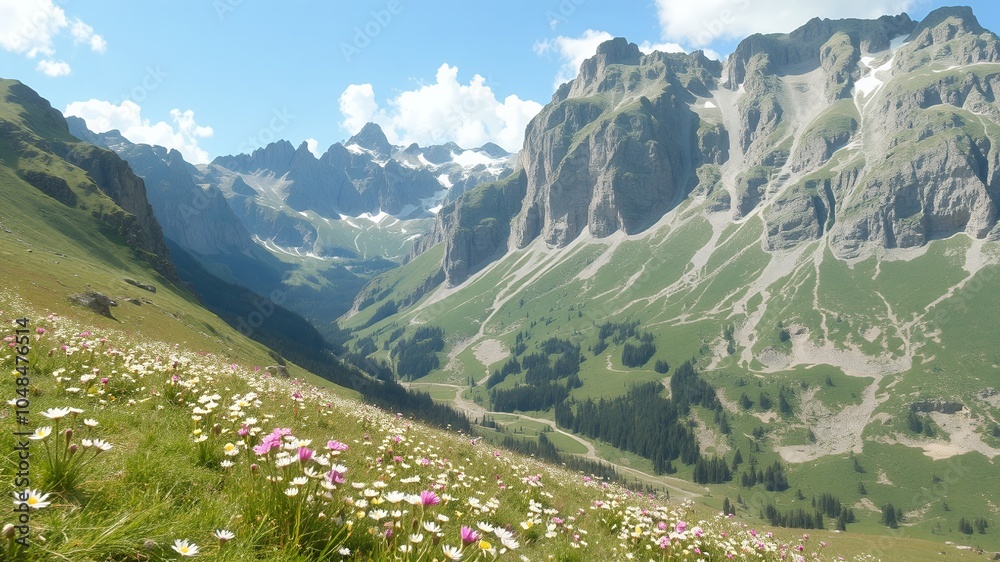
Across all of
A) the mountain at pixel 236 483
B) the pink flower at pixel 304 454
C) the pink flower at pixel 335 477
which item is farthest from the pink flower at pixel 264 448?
the pink flower at pixel 335 477

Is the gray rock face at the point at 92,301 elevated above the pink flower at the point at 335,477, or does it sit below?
below

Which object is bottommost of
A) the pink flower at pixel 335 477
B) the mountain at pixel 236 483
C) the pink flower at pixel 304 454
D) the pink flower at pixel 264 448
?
the mountain at pixel 236 483

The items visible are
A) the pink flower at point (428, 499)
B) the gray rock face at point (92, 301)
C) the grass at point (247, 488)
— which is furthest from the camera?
the gray rock face at point (92, 301)

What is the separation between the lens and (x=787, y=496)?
163 m

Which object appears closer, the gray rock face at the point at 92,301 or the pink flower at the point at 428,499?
the pink flower at the point at 428,499

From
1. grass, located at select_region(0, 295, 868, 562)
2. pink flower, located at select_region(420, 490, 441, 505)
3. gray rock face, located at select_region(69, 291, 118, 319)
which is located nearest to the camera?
grass, located at select_region(0, 295, 868, 562)

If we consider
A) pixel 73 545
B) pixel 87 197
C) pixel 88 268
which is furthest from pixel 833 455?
pixel 87 197

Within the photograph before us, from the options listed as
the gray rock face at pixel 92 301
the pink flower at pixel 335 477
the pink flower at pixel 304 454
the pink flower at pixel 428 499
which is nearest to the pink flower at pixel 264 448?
the pink flower at pixel 304 454

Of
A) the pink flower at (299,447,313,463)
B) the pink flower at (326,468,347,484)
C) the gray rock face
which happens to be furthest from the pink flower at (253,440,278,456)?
the gray rock face

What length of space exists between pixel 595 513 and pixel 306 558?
28.9 ft

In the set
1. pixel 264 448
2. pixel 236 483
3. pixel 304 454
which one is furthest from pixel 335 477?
pixel 236 483

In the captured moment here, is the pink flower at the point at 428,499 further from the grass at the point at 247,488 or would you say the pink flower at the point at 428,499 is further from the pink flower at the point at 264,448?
the pink flower at the point at 264,448

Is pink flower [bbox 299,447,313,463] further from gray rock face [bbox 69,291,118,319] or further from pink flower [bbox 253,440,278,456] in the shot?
gray rock face [bbox 69,291,118,319]

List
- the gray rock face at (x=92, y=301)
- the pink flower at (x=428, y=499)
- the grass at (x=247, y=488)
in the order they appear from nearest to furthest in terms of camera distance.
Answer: the grass at (x=247, y=488) < the pink flower at (x=428, y=499) < the gray rock face at (x=92, y=301)
